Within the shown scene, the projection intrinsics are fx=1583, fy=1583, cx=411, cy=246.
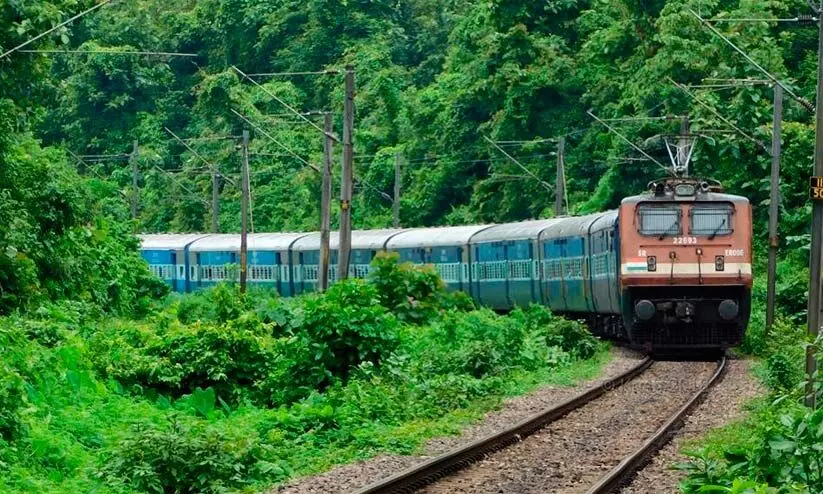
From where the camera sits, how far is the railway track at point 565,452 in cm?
1223

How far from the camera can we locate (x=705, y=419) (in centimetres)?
1706

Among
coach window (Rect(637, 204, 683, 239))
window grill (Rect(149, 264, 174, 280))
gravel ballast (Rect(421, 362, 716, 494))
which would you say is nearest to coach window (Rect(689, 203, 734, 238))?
coach window (Rect(637, 204, 683, 239))

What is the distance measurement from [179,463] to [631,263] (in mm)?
14572

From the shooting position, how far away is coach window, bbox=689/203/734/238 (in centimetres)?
2581

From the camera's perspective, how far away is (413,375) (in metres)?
20.1

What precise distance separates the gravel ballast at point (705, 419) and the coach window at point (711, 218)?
7.17 feet

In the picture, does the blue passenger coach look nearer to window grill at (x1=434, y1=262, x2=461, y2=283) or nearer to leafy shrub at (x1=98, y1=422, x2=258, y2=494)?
window grill at (x1=434, y1=262, x2=461, y2=283)

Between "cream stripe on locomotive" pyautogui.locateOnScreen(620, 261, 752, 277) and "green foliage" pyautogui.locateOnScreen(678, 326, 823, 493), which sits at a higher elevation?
"cream stripe on locomotive" pyautogui.locateOnScreen(620, 261, 752, 277)

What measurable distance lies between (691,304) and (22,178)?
37.0 ft

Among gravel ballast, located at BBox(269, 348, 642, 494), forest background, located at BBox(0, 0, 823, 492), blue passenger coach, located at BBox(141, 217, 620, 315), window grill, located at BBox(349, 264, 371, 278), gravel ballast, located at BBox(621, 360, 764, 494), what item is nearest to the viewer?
gravel ballast, located at BBox(269, 348, 642, 494)

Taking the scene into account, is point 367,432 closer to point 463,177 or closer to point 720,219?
point 720,219

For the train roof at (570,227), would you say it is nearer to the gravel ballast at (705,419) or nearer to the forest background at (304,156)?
the forest background at (304,156)

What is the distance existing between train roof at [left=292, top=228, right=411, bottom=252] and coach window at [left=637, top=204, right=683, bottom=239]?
16.2m

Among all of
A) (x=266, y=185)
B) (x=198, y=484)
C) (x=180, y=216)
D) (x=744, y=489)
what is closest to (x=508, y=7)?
(x=266, y=185)
